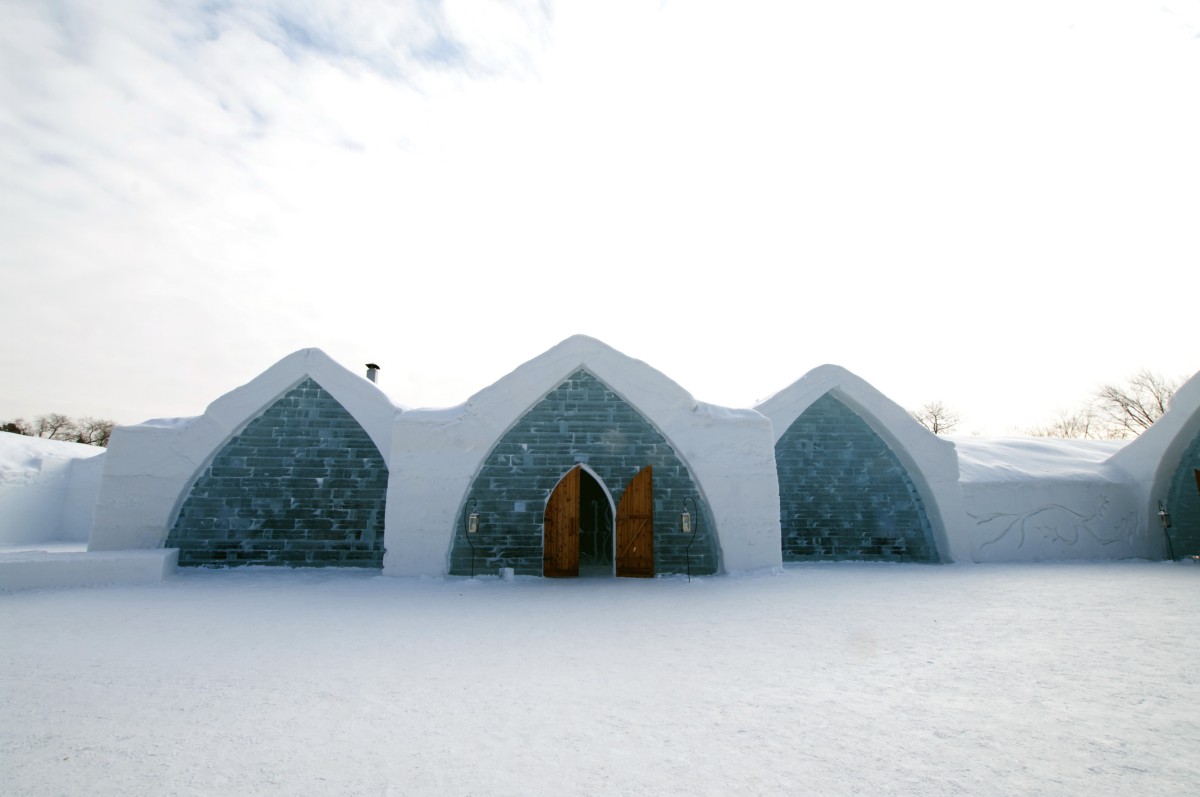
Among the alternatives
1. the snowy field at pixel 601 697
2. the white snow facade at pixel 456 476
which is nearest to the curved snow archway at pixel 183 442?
the white snow facade at pixel 456 476

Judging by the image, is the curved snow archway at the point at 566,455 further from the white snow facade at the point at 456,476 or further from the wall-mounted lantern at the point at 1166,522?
the wall-mounted lantern at the point at 1166,522

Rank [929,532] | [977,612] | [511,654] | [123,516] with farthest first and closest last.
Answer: [929,532]
[123,516]
[977,612]
[511,654]

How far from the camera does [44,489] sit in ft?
59.0

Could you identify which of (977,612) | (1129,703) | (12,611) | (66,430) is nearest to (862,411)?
(977,612)

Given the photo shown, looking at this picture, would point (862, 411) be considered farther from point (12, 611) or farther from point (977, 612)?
point (12, 611)

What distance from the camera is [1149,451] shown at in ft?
43.7

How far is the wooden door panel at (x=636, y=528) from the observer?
1045 cm

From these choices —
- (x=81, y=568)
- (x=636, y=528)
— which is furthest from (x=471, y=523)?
(x=81, y=568)

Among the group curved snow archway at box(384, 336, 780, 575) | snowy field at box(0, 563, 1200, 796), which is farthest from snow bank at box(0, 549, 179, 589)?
curved snow archway at box(384, 336, 780, 575)

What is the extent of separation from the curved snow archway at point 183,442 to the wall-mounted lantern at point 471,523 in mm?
2231

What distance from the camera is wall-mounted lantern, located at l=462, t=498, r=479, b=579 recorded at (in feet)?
33.1

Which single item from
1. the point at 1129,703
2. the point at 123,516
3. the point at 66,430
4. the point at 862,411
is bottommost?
the point at 1129,703

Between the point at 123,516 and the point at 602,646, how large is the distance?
10551 millimetres

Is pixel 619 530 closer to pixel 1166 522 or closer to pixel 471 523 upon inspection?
pixel 471 523
